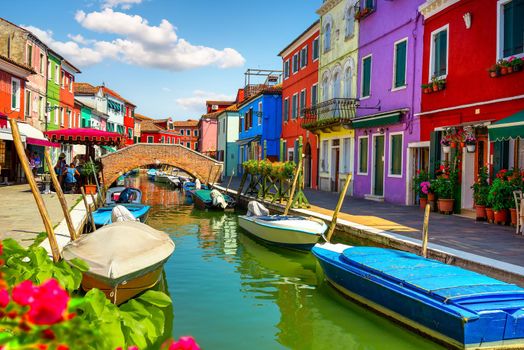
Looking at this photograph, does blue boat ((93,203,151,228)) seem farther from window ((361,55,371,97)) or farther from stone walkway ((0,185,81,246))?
window ((361,55,371,97))

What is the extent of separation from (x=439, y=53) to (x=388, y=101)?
3.23 m

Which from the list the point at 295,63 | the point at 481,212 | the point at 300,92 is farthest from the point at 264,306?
the point at 295,63

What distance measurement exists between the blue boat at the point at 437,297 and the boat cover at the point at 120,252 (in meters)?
2.76

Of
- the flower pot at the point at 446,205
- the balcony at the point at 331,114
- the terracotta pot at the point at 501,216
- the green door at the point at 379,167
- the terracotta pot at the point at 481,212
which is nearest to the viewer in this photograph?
the terracotta pot at the point at 501,216

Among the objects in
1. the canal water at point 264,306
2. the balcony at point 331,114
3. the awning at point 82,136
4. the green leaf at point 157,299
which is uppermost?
the balcony at point 331,114

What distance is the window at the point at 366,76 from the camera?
18.8 m

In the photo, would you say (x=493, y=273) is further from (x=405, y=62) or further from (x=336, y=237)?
(x=405, y=62)

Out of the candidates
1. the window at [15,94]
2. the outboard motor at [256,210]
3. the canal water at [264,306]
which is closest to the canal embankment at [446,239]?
the outboard motor at [256,210]

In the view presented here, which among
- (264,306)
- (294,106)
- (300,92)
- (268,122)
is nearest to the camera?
(264,306)

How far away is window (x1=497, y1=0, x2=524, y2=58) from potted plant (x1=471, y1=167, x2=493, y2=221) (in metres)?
2.72

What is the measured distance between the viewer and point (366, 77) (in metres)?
19.1

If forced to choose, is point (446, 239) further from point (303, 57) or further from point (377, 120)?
point (303, 57)

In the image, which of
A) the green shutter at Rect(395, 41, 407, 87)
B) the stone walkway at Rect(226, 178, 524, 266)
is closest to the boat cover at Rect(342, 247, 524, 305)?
the stone walkway at Rect(226, 178, 524, 266)

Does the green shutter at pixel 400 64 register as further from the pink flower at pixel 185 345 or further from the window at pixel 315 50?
the pink flower at pixel 185 345
